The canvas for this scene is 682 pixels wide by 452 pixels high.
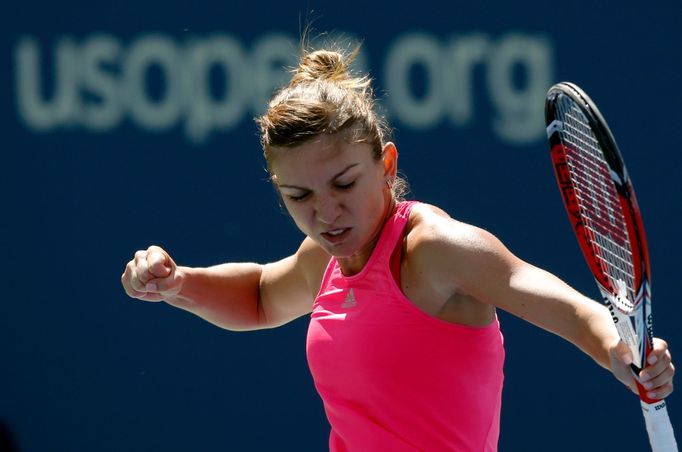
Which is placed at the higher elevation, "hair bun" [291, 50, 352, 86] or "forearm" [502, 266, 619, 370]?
"hair bun" [291, 50, 352, 86]

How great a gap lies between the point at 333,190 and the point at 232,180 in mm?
2402

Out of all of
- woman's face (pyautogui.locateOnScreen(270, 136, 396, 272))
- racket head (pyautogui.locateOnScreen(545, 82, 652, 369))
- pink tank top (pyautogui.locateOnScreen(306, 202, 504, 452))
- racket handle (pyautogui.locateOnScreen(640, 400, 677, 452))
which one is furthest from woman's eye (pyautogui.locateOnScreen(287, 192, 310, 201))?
racket handle (pyautogui.locateOnScreen(640, 400, 677, 452))

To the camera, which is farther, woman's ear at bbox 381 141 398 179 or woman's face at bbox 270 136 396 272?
woman's ear at bbox 381 141 398 179

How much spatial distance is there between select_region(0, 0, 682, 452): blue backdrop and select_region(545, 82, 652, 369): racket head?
2093 mm

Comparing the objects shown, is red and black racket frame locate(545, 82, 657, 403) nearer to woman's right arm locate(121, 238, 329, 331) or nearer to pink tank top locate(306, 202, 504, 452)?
pink tank top locate(306, 202, 504, 452)

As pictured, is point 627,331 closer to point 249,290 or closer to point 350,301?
point 350,301

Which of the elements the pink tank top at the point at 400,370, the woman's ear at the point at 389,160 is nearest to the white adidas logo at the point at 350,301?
the pink tank top at the point at 400,370

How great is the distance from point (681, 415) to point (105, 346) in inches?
87.8

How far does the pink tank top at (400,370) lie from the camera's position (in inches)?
92.4

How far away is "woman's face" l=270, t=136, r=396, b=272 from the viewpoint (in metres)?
2.34

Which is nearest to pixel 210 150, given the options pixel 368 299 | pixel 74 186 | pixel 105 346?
pixel 74 186

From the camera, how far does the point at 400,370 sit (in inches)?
92.4

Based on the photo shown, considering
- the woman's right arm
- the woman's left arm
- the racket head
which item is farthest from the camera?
the woman's right arm

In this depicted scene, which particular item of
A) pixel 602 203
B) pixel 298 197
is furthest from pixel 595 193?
pixel 298 197
